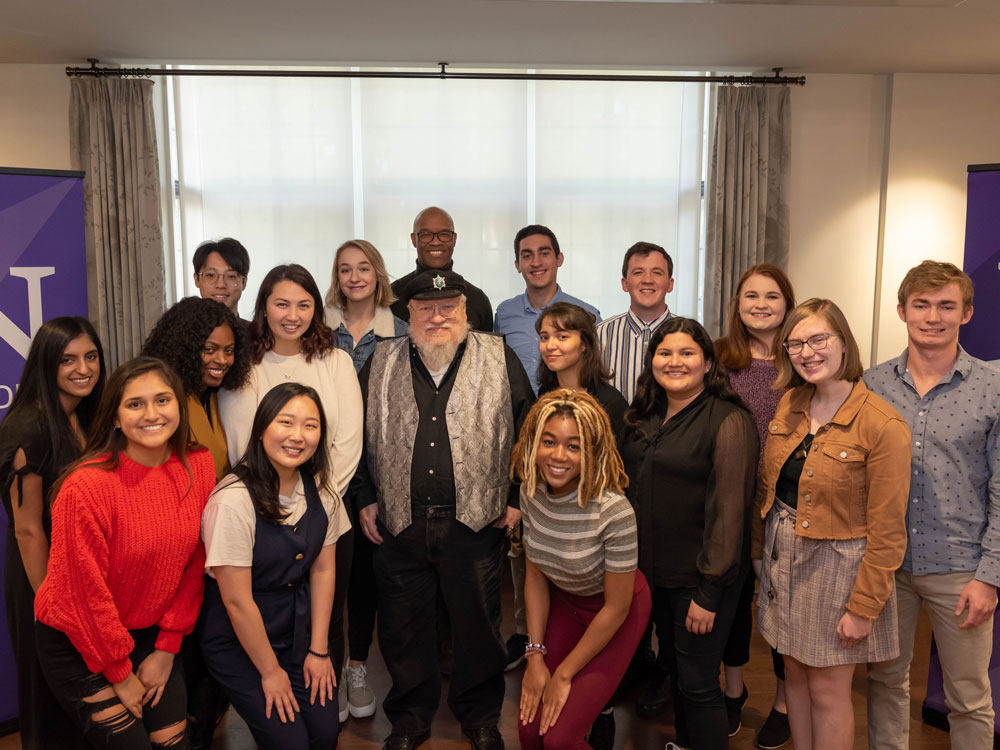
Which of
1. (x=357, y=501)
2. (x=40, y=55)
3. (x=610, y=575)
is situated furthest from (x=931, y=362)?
(x=40, y=55)

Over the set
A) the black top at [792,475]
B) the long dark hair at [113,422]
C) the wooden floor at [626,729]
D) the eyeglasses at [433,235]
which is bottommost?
the wooden floor at [626,729]

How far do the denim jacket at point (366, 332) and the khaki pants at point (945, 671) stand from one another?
6.96 feet

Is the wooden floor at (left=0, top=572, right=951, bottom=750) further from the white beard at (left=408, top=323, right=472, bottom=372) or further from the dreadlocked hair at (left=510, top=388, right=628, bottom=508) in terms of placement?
the white beard at (left=408, top=323, right=472, bottom=372)

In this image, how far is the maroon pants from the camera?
7.38 ft

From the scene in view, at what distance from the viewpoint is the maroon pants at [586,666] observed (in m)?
2.25

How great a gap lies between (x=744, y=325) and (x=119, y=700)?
7.93 ft

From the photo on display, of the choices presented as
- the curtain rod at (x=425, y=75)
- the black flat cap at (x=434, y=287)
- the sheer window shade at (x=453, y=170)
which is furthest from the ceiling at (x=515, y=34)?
the black flat cap at (x=434, y=287)

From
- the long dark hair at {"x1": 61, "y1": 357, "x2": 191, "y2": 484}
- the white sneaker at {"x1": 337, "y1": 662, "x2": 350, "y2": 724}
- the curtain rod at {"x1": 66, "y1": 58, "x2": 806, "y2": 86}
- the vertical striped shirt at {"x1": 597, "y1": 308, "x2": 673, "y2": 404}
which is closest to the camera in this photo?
the long dark hair at {"x1": 61, "y1": 357, "x2": 191, "y2": 484}

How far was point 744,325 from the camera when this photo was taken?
2820mm

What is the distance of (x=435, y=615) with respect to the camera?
2682 millimetres

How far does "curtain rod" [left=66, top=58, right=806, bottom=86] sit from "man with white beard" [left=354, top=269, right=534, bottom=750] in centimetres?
261

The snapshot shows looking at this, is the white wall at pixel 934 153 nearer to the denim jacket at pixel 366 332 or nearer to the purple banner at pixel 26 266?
the denim jacket at pixel 366 332

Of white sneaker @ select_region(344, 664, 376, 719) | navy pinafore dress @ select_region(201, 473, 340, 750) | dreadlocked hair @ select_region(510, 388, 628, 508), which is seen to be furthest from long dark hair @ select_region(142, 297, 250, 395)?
white sneaker @ select_region(344, 664, 376, 719)

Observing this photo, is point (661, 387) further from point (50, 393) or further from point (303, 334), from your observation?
point (50, 393)
